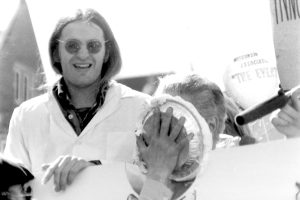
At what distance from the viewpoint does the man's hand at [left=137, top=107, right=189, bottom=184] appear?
146 cm

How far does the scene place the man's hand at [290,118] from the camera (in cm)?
163

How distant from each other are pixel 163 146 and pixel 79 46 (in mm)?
1081

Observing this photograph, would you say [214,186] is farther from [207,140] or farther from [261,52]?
[261,52]

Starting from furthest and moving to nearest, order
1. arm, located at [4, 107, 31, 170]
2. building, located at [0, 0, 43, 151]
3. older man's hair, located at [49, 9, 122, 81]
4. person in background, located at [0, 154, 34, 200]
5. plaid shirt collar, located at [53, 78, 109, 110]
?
building, located at [0, 0, 43, 151], older man's hair, located at [49, 9, 122, 81], plaid shirt collar, located at [53, 78, 109, 110], arm, located at [4, 107, 31, 170], person in background, located at [0, 154, 34, 200]

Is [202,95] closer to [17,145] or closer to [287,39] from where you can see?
[287,39]

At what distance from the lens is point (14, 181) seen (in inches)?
70.2

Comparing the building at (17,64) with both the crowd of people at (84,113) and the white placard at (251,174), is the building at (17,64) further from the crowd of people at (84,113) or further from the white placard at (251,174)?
the white placard at (251,174)

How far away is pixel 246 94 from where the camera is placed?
2854mm

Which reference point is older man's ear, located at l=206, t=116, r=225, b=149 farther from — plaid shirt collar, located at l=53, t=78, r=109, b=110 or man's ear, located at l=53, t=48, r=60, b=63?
man's ear, located at l=53, t=48, r=60, b=63

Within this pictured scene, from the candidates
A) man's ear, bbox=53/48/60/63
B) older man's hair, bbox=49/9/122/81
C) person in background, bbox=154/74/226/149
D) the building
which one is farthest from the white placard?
the building

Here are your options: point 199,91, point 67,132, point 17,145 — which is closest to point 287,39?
point 199,91

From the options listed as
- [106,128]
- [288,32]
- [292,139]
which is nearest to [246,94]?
[288,32]

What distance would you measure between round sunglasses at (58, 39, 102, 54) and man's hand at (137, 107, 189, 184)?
3.31ft

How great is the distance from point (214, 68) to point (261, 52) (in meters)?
0.28
